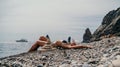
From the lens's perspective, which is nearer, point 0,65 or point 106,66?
point 106,66

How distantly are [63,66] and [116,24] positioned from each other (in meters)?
48.7

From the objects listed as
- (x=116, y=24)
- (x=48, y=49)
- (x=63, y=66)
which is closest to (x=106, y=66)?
(x=63, y=66)

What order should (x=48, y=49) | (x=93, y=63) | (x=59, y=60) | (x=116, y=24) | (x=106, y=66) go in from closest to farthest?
1. (x=106, y=66)
2. (x=93, y=63)
3. (x=59, y=60)
4. (x=48, y=49)
5. (x=116, y=24)

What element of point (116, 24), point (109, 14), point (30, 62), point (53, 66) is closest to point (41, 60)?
point (30, 62)

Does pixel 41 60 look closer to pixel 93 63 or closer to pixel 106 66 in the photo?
pixel 93 63

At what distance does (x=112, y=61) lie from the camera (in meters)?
12.9

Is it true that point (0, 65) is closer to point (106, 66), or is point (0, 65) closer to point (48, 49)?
point (106, 66)

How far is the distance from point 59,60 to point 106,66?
4.64 m

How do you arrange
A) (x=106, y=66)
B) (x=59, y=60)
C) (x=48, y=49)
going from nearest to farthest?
(x=106, y=66) < (x=59, y=60) < (x=48, y=49)

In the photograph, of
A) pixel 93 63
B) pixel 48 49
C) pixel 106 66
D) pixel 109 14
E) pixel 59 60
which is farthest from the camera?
pixel 109 14

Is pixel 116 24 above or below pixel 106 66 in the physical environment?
above

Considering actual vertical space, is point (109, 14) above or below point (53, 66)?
above

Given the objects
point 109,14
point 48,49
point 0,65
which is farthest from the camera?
point 109,14

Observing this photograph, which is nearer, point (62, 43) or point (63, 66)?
point (63, 66)
